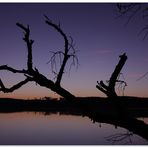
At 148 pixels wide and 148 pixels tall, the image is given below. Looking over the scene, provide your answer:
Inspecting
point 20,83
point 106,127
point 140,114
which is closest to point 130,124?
point 20,83

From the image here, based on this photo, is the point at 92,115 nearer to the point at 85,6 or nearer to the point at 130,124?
the point at 130,124

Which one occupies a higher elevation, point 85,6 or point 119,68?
point 85,6

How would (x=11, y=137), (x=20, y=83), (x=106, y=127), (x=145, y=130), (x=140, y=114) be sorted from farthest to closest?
1. (x=140, y=114)
2. (x=106, y=127)
3. (x=11, y=137)
4. (x=20, y=83)
5. (x=145, y=130)

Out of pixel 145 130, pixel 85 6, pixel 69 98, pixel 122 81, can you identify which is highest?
pixel 85 6

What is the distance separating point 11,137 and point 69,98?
7493 mm

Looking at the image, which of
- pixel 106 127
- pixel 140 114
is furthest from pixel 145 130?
pixel 140 114

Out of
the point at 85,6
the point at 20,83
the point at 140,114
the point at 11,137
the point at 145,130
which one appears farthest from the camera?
the point at 140,114

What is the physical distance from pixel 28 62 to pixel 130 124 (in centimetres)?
56

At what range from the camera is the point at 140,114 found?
563 inches

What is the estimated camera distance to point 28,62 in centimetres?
159

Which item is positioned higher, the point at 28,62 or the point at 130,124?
the point at 28,62

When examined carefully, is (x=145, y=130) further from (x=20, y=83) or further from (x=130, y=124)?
(x=20, y=83)

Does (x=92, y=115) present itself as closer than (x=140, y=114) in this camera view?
Yes

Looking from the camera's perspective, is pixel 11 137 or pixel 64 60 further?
pixel 11 137
